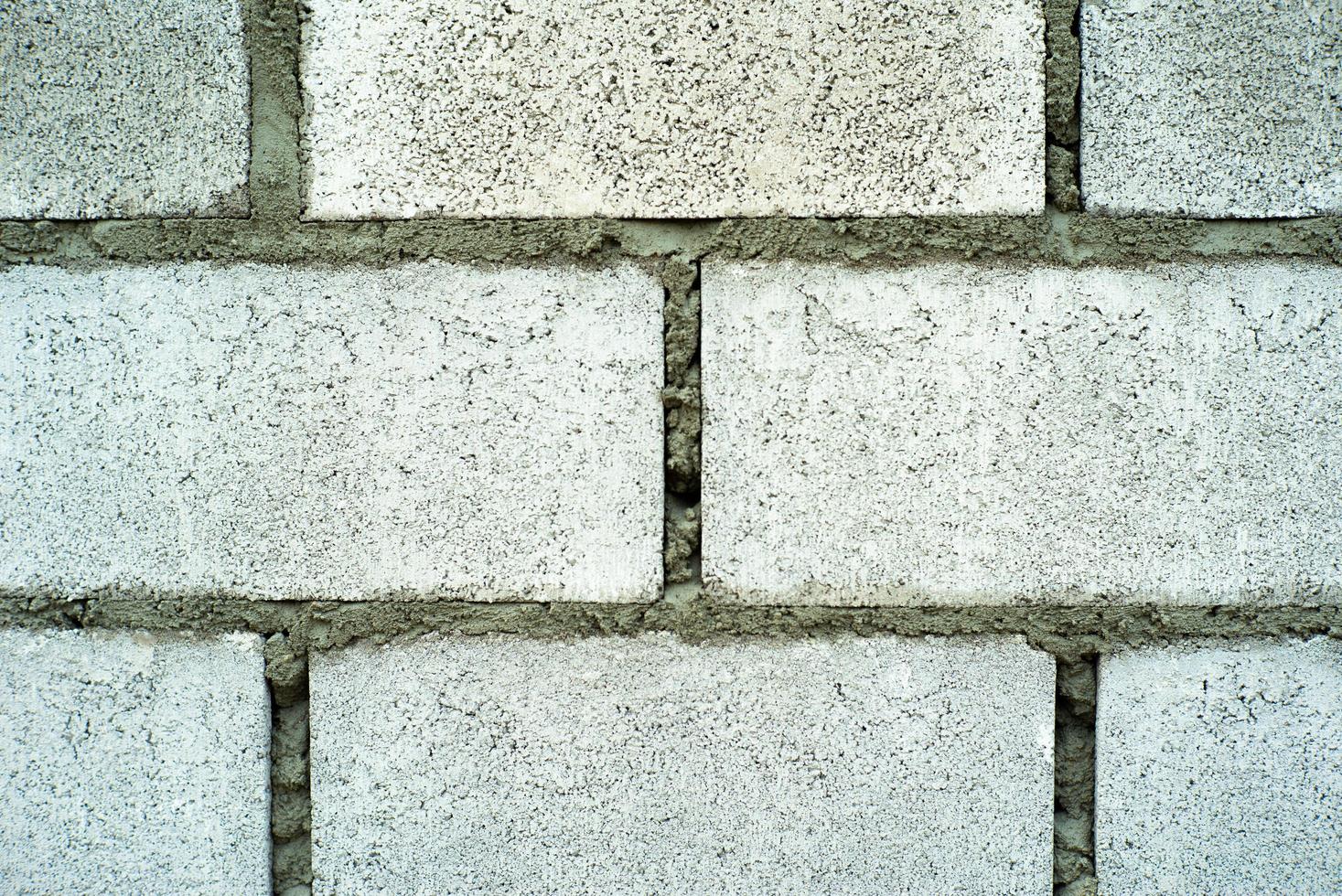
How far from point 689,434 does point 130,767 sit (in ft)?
2.52

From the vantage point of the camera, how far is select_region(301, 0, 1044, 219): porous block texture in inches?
35.3

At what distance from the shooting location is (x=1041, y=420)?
35.7 inches

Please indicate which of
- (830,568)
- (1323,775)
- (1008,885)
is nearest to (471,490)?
(830,568)

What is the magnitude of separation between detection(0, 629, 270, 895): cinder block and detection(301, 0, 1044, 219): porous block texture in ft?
2.13

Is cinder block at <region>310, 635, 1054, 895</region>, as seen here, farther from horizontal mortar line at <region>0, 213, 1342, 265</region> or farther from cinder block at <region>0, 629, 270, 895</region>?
horizontal mortar line at <region>0, 213, 1342, 265</region>

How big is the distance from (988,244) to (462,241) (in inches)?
23.3

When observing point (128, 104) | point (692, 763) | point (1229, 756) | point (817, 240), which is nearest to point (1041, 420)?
point (817, 240)

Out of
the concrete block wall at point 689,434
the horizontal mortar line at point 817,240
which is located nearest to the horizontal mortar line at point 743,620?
the concrete block wall at point 689,434

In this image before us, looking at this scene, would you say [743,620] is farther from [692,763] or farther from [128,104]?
[128,104]

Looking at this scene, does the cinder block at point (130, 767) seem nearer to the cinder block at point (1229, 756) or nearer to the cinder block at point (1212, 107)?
the cinder block at point (1229, 756)

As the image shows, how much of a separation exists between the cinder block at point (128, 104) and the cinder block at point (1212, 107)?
97 centimetres

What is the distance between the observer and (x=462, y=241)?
3.00ft

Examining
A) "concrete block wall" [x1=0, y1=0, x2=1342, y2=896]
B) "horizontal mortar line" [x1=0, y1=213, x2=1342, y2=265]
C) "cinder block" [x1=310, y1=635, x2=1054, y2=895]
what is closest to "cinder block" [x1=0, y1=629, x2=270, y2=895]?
"concrete block wall" [x1=0, y1=0, x2=1342, y2=896]

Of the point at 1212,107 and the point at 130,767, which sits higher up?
the point at 1212,107
